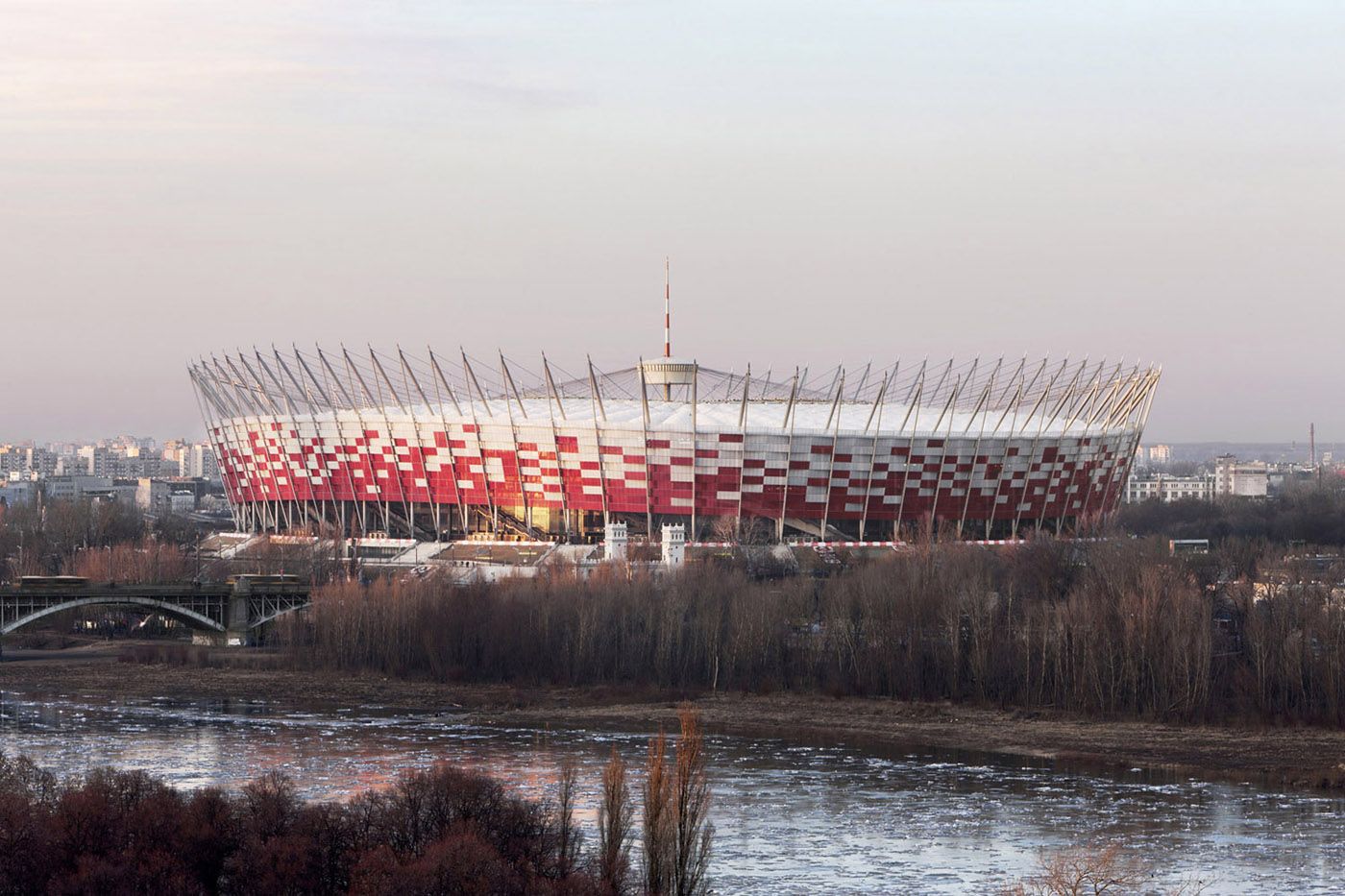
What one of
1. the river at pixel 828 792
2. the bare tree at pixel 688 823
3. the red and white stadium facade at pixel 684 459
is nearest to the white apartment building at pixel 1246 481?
the red and white stadium facade at pixel 684 459

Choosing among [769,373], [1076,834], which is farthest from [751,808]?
[769,373]

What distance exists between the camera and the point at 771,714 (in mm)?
46531

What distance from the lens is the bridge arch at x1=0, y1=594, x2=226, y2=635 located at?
58.3 metres

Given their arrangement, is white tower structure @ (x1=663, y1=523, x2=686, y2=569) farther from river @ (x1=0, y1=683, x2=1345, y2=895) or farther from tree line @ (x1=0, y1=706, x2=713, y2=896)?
tree line @ (x1=0, y1=706, x2=713, y2=896)

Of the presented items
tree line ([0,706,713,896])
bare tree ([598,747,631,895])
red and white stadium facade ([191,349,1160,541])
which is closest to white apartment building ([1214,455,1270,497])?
red and white stadium facade ([191,349,1160,541])

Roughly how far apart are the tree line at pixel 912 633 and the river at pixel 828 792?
5.84 metres

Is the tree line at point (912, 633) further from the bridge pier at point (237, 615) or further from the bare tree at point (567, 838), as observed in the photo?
the bare tree at point (567, 838)

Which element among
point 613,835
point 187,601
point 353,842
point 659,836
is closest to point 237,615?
point 187,601

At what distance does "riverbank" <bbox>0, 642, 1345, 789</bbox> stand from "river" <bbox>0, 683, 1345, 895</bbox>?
144 cm

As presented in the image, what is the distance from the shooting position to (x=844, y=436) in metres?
70.9

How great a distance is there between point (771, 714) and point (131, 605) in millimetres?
24217

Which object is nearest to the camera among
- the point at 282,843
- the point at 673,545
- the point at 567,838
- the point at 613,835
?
the point at 282,843

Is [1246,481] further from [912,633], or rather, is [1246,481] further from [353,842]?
[353,842]

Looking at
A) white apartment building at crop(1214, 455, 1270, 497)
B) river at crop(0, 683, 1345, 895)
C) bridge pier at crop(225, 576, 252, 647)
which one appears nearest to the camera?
river at crop(0, 683, 1345, 895)
